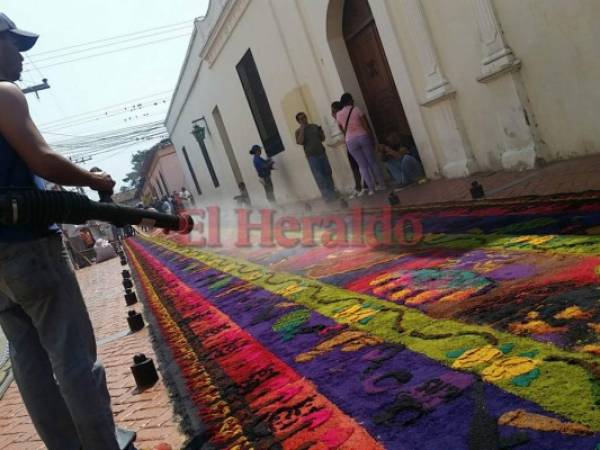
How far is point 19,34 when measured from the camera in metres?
2.10

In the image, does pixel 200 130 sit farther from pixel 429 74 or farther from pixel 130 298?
pixel 429 74

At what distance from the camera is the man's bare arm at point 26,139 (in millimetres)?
1855

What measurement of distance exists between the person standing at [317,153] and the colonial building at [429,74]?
371mm

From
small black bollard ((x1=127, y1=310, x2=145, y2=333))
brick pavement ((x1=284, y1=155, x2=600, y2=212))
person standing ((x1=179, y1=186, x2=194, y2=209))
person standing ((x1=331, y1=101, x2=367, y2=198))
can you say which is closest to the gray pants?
small black bollard ((x1=127, y1=310, x2=145, y2=333))

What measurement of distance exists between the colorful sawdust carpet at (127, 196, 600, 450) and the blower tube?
1014 mm

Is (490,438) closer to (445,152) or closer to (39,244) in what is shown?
(39,244)

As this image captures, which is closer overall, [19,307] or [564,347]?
[564,347]

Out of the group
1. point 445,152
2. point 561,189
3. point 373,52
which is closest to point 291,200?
point 373,52

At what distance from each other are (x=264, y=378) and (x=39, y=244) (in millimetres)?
1251

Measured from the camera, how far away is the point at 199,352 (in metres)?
3.42

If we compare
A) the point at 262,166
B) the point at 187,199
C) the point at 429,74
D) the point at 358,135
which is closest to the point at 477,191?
the point at 429,74

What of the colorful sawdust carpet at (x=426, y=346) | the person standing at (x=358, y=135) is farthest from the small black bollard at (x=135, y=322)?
the person standing at (x=358, y=135)

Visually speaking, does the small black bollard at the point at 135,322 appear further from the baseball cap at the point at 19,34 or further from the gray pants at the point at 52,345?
the baseball cap at the point at 19,34

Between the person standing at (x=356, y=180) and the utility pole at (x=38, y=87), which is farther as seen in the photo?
the utility pole at (x=38, y=87)
